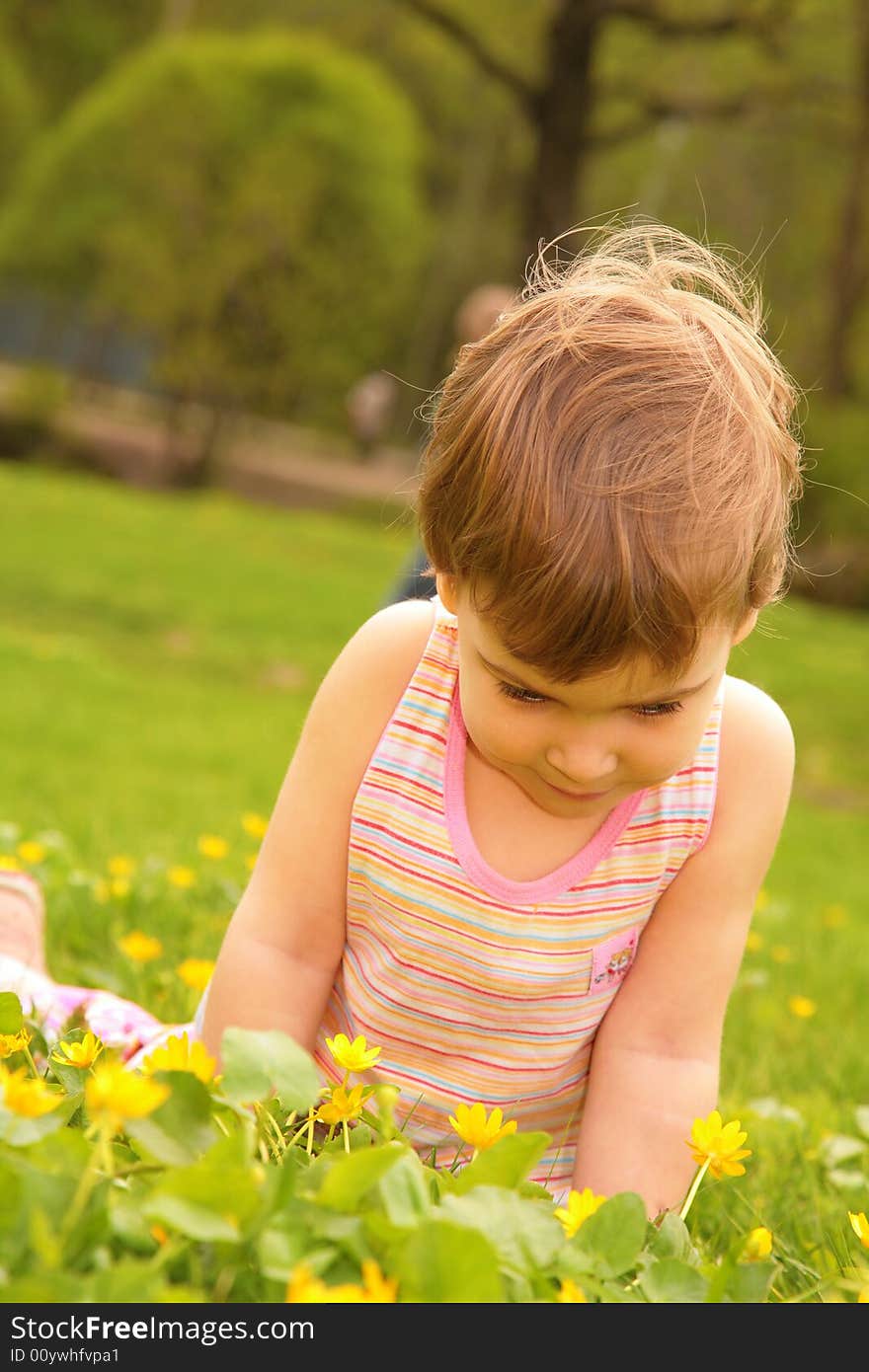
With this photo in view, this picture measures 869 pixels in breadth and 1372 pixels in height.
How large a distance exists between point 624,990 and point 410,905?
28 cm

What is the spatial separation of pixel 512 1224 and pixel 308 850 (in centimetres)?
89

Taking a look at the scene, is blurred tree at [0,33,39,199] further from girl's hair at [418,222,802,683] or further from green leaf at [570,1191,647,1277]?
green leaf at [570,1191,647,1277]

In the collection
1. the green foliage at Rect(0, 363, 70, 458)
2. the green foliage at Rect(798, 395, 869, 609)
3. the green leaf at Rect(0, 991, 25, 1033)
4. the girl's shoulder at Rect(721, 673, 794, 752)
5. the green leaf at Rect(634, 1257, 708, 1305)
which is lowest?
the green foliage at Rect(0, 363, 70, 458)

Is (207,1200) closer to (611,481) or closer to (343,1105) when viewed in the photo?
(343,1105)

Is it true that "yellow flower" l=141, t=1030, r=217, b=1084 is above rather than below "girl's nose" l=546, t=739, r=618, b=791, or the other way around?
below

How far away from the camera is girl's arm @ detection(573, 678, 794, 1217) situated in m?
1.82

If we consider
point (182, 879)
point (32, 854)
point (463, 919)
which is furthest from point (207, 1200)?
point (32, 854)

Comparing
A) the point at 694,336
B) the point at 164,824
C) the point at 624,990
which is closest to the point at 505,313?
Result: the point at 694,336

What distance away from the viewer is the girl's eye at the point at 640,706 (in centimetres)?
148

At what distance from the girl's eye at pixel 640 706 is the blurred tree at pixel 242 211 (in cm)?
1731

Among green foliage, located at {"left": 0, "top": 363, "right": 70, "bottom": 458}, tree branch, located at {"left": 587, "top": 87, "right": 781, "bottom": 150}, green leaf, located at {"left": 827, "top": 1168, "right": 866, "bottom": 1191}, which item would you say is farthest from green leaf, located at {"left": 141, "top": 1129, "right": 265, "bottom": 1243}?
green foliage, located at {"left": 0, "top": 363, "right": 70, "bottom": 458}

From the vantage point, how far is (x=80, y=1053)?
49.4 inches
